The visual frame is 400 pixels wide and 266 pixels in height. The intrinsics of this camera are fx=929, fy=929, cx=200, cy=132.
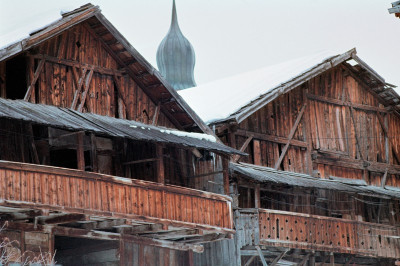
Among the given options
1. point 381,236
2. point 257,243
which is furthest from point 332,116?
point 257,243

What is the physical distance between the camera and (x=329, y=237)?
34094 millimetres

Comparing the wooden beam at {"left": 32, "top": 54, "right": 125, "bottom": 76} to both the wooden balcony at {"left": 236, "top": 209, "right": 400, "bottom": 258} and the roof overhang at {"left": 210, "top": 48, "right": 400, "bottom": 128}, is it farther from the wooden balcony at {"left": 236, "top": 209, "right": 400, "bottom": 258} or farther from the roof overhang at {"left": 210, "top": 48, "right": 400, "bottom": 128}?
the wooden balcony at {"left": 236, "top": 209, "right": 400, "bottom": 258}

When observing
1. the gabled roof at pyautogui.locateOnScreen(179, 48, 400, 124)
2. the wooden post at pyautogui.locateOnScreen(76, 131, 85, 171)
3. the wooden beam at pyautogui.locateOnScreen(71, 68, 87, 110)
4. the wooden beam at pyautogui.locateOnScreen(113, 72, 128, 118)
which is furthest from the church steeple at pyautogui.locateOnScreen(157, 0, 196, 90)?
the wooden post at pyautogui.locateOnScreen(76, 131, 85, 171)

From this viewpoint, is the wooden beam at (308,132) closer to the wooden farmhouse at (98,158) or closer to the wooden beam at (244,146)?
the wooden beam at (244,146)

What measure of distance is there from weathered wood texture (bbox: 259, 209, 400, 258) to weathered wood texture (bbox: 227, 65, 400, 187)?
2.58 m

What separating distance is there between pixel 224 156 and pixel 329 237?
714 cm

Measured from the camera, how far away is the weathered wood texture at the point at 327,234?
3167cm

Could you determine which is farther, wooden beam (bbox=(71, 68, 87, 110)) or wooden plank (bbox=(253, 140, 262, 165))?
wooden plank (bbox=(253, 140, 262, 165))

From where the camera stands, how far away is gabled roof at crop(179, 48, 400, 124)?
3294 centimetres

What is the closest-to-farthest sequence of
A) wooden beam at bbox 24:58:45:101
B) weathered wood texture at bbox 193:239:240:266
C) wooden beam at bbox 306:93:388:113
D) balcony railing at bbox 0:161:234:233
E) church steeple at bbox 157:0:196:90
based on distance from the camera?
balcony railing at bbox 0:161:234:233
wooden beam at bbox 24:58:45:101
weathered wood texture at bbox 193:239:240:266
wooden beam at bbox 306:93:388:113
church steeple at bbox 157:0:196:90

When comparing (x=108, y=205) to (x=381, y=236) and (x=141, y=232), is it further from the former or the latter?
(x=381, y=236)

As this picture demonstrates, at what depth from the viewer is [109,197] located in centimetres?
2450

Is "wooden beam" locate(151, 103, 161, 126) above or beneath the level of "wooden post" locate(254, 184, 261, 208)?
above

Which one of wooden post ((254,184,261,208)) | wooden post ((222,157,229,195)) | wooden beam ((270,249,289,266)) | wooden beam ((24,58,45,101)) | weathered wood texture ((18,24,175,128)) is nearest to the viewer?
wooden beam ((24,58,45,101))
